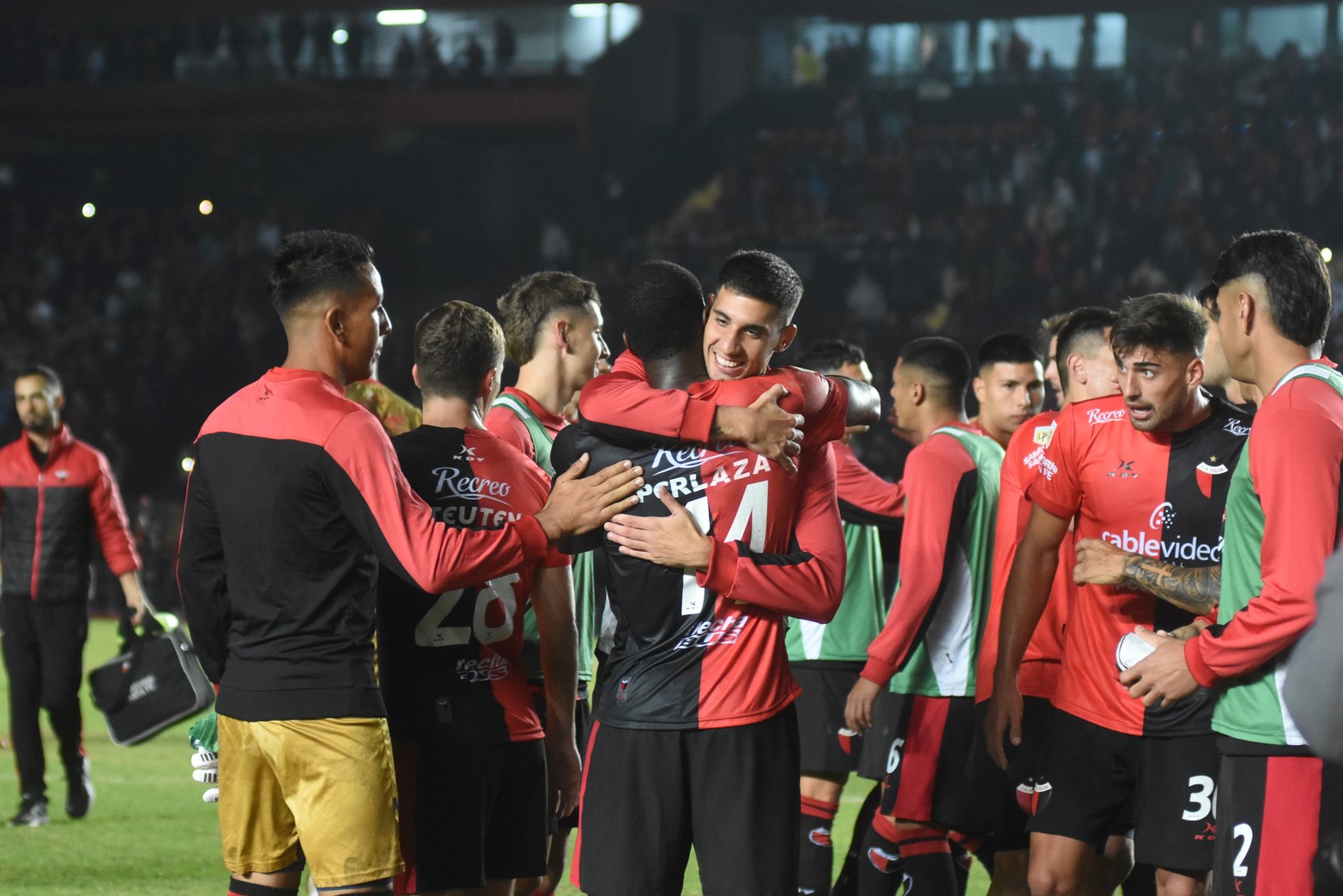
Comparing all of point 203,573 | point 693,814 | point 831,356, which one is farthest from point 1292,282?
point 831,356

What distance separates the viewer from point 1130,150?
21.9 m

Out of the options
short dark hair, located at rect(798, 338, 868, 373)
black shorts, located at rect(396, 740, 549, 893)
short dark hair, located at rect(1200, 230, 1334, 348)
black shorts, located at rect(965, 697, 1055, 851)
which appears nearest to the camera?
short dark hair, located at rect(1200, 230, 1334, 348)

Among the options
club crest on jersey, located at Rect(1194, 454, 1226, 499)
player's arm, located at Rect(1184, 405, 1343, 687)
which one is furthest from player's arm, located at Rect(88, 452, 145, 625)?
player's arm, located at Rect(1184, 405, 1343, 687)

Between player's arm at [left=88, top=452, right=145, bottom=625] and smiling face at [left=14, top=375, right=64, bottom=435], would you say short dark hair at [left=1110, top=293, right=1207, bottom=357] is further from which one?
smiling face at [left=14, top=375, right=64, bottom=435]

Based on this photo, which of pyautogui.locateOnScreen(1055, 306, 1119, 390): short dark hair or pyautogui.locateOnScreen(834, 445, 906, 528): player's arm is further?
pyautogui.locateOnScreen(834, 445, 906, 528): player's arm

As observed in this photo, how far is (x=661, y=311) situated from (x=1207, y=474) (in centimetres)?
164

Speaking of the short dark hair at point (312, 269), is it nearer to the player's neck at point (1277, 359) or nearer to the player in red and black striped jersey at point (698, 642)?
the player in red and black striped jersey at point (698, 642)

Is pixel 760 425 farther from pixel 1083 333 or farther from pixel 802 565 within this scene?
pixel 1083 333

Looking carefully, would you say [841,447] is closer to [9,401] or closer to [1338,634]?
[1338,634]

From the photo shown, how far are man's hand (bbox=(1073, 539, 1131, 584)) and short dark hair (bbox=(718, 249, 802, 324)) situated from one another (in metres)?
1.11

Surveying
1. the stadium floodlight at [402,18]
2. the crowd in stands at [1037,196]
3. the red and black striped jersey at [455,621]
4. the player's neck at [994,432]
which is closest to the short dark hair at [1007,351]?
the player's neck at [994,432]

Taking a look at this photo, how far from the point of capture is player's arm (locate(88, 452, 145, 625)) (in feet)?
25.9

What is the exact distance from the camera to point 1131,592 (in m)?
4.03

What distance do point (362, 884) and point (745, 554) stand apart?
3.83 feet
